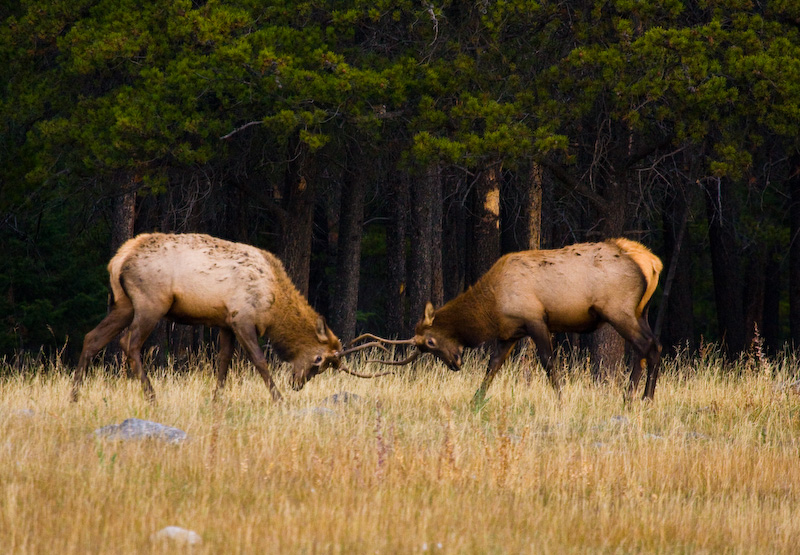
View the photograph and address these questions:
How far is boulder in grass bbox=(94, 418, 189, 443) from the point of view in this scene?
753 cm

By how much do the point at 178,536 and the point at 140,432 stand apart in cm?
259

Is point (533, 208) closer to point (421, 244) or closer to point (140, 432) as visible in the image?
point (421, 244)

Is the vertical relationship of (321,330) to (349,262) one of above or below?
below

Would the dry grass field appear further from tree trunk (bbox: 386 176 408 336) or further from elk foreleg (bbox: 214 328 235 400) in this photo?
tree trunk (bbox: 386 176 408 336)

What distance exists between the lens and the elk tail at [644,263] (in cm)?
1109

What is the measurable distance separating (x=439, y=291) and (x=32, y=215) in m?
8.16

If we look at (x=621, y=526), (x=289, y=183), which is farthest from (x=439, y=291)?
(x=621, y=526)

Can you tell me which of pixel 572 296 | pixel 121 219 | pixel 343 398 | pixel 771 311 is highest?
pixel 121 219

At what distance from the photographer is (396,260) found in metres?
19.6

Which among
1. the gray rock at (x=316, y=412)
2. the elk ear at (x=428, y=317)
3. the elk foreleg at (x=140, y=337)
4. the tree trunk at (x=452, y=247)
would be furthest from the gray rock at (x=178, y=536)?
the tree trunk at (x=452, y=247)

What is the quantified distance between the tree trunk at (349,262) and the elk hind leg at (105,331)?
23.3ft

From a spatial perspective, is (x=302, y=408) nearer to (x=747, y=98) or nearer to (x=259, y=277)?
(x=259, y=277)

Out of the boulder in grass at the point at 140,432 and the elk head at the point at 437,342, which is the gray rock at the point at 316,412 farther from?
the elk head at the point at 437,342

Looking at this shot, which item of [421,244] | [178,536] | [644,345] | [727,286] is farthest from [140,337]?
[727,286]
